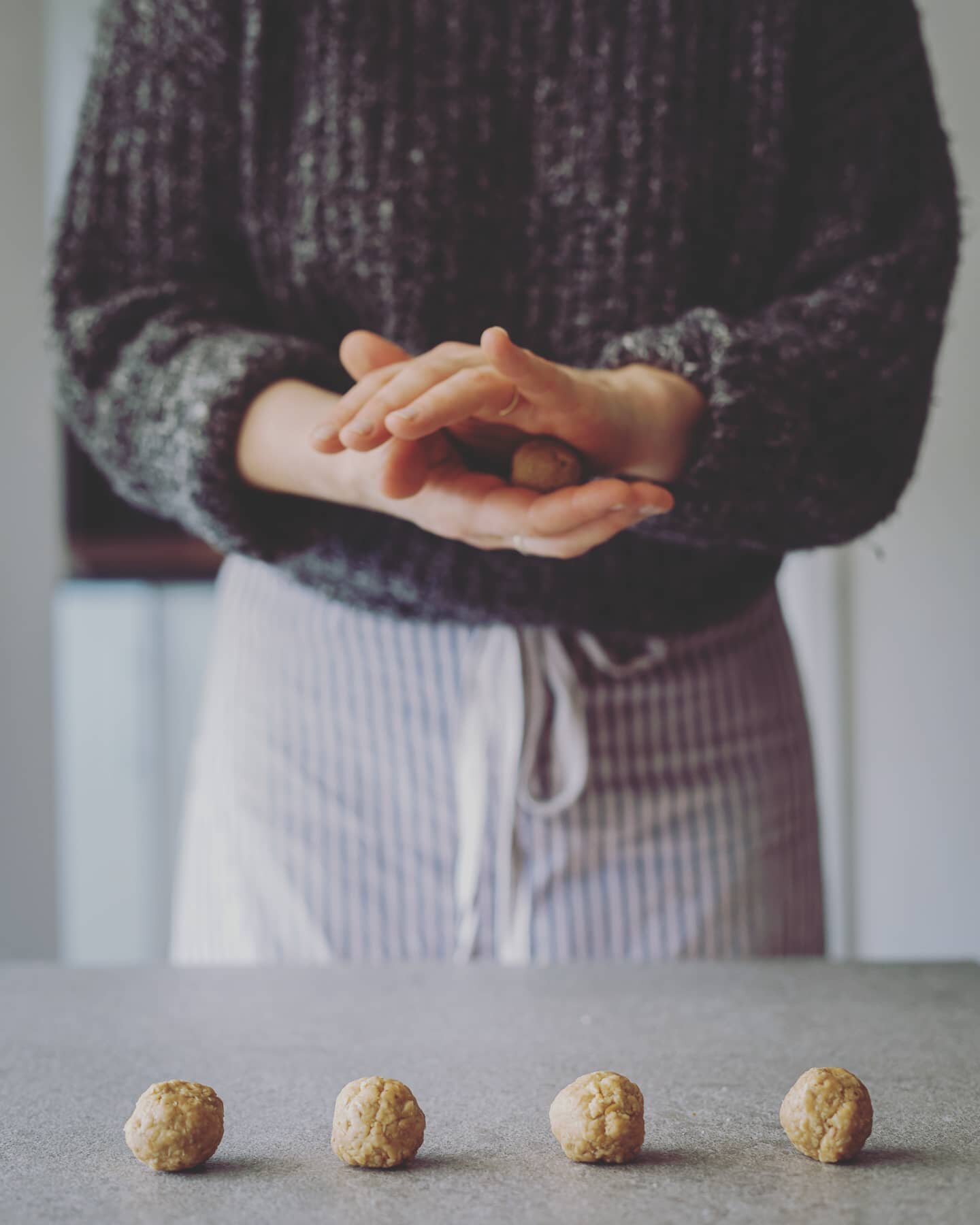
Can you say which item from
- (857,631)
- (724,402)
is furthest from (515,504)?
(857,631)

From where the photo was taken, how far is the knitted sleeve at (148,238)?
2.46 ft

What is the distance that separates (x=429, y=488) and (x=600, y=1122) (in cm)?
30

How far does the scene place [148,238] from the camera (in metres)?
0.81

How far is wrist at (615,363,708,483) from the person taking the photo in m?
0.62

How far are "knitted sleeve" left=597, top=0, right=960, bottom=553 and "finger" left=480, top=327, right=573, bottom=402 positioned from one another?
0.11m

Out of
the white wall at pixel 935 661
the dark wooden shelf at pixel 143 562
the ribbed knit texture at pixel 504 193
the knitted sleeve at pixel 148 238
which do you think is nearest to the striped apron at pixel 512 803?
the ribbed knit texture at pixel 504 193

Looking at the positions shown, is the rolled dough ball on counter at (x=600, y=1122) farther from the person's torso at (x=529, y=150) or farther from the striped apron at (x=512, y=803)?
the person's torso at (x=529, y=150)

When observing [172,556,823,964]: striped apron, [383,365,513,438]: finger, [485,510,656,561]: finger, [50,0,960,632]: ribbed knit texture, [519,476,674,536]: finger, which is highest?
[50,0,960,632]: ribbed knit texture

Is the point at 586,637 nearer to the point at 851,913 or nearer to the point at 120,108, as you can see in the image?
the point at 120,108

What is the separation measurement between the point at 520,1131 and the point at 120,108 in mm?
642

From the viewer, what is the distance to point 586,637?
0.83 meters

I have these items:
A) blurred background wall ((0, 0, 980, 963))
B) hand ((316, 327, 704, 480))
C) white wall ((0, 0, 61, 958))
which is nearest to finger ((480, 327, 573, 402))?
hand ((316, 327, 704, 480))

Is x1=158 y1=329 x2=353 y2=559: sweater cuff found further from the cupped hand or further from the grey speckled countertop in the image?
the grey speckled countertop

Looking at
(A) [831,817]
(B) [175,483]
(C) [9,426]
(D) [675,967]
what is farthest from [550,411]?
(A) [831,817]
